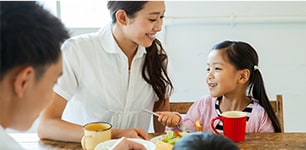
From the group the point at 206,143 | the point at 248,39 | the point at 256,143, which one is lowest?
the point at 256,143

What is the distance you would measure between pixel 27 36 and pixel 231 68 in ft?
3.50

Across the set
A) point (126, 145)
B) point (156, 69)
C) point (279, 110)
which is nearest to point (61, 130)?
point (126, 145)

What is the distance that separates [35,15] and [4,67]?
0.10m

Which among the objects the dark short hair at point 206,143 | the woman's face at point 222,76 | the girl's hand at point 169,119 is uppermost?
the woman's face at point 222,76

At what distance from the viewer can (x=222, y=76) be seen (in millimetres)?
1643

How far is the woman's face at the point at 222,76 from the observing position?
164cm

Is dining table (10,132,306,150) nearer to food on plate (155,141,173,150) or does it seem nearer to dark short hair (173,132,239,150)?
food on plate (155,141,173,150)

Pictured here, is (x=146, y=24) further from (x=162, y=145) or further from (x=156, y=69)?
(x=162, y=145)

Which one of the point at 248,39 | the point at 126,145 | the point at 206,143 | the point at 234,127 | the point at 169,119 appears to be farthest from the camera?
the point at 248,39

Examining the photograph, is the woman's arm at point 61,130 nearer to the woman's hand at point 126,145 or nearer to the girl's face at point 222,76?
the woman's hand at point 126,145

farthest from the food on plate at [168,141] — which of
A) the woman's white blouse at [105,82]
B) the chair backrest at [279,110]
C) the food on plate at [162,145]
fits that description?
the chair backrest at [279,110]

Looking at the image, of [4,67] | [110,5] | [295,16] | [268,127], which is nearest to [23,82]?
[4,67]

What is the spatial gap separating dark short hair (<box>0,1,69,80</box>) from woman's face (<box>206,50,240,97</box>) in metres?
0.97

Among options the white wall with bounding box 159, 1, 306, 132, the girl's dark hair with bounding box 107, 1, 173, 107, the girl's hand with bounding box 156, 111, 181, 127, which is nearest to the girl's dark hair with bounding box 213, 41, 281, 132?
the girl's dark hair with bounding box 107, 1, 173, 107
